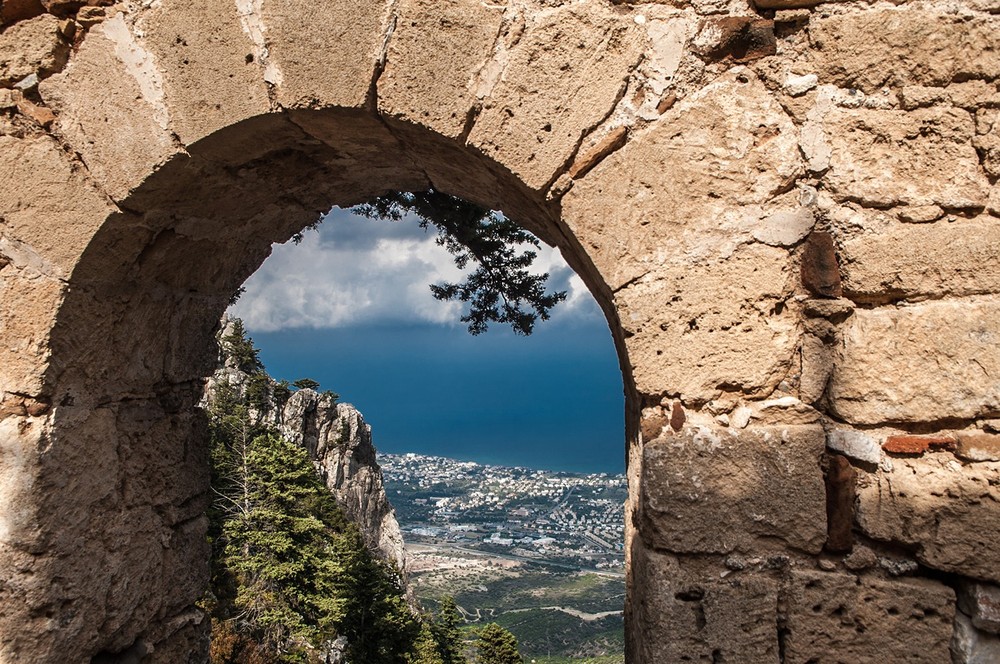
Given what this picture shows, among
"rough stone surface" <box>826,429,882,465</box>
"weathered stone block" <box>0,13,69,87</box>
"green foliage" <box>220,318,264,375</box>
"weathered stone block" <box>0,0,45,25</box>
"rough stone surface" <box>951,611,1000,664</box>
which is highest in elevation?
"green foliage" <box>220,318,264,375</box>

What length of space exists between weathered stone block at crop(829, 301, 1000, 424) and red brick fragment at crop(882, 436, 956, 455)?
0.18 ft

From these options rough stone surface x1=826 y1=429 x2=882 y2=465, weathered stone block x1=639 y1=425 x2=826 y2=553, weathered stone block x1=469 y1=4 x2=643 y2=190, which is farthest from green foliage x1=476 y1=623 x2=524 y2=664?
weathered stone block x1=469 y1=4 x2=643 y2=190

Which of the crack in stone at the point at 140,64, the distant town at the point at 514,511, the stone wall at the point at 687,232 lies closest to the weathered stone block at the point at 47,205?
the stone wall at the point at 687,232

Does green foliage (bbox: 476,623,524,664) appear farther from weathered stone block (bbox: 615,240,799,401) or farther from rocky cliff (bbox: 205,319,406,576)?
weathered stone block (bbox: 615,240,799,401)

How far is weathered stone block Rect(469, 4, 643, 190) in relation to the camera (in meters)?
2.01

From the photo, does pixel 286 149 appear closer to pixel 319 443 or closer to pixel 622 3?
pixel 622 3

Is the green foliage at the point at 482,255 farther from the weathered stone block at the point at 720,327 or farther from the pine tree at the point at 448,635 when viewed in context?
the pine tree at the point at 448,635

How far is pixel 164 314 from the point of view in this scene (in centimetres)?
274

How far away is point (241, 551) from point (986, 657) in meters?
10.9

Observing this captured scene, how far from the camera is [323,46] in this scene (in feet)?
7.00

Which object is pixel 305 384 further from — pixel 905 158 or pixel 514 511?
pixel 514 511

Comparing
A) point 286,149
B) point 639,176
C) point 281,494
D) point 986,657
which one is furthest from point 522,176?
point 281,494

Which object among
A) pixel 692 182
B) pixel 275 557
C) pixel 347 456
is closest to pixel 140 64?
pixel 692 182

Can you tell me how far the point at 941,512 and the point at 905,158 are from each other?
0.98 m
